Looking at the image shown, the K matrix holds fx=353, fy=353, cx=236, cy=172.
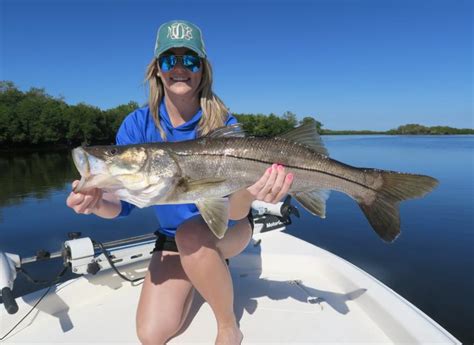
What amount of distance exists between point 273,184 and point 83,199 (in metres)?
1.42

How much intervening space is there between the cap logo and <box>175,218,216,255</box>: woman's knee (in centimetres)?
164

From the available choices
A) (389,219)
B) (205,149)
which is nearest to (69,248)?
(205,149)

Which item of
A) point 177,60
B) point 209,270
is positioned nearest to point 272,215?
point 209,270

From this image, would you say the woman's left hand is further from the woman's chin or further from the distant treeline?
the distant treeline

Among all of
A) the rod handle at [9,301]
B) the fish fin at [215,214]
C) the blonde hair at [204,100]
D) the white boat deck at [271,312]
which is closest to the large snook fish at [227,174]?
the fish fin at [215,214]

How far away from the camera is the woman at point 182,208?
2920 millimetres

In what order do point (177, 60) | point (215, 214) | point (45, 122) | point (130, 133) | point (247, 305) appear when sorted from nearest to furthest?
point (215, 214) < point (177, 60) < point (130, 133) < point (247, 305) < point (45, 122)

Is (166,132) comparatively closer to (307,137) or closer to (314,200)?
(307,137)

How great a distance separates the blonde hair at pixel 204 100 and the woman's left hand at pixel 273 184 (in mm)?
866

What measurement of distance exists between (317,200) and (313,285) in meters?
1.58

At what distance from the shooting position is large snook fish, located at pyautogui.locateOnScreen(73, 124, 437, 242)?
257 centimetres

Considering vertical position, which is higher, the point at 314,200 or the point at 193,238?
the point at 314,200

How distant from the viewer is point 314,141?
295cm

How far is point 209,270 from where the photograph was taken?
9.62 ft
